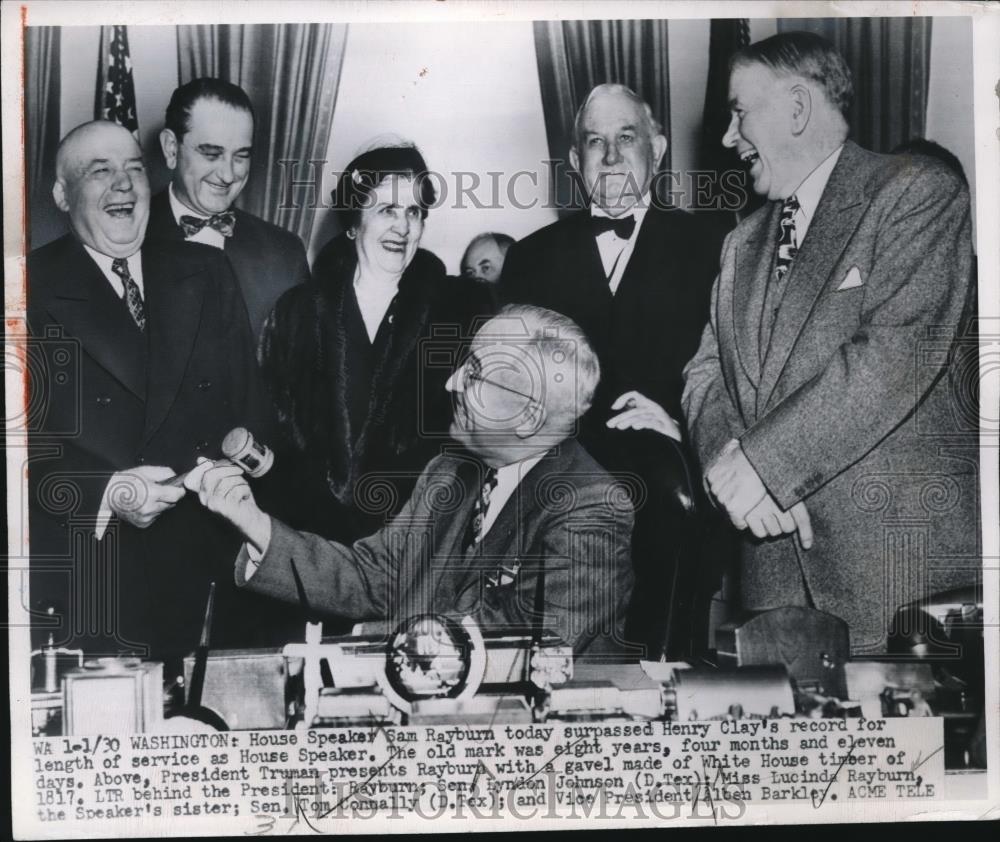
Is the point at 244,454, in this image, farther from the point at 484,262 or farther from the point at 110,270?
the point at 484,262

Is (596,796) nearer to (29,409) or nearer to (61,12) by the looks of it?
(29,409)

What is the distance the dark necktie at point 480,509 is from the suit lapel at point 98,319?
3.33 ft

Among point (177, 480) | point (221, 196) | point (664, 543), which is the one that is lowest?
point (664, 543)

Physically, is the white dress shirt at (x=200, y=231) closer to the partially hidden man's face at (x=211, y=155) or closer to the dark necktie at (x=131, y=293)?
the partially hidden man's face at (x=211, y=155)

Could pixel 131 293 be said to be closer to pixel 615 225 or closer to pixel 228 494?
pixel 228 494

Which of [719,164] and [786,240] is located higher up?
[719,164]

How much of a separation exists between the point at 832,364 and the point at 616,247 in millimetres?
704

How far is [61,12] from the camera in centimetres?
298

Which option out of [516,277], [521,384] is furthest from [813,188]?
[521,384]

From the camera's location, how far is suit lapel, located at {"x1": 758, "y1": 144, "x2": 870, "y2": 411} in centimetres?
293

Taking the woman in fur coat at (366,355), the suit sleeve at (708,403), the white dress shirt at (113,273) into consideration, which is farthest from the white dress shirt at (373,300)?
the suit sleeve at (708,403)

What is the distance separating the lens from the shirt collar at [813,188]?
2973 millimetres

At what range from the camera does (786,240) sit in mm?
2967

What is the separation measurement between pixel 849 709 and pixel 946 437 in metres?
0.84
